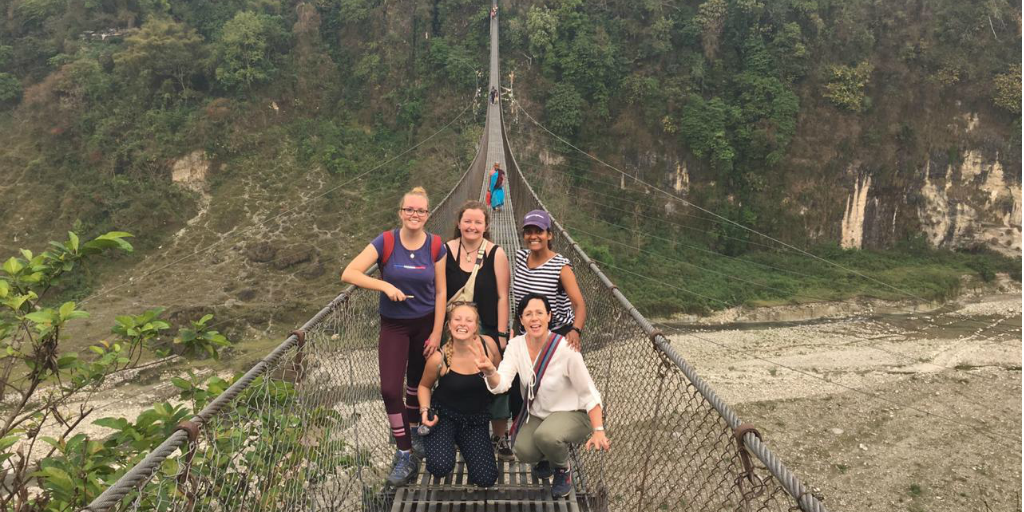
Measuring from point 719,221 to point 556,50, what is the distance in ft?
22.5

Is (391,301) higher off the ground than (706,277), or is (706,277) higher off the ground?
(391,301)

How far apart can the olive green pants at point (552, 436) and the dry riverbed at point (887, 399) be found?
20.2ft

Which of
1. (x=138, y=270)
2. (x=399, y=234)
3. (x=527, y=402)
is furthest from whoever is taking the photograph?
(x=138, y=270)

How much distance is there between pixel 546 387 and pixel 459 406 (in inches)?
11.3

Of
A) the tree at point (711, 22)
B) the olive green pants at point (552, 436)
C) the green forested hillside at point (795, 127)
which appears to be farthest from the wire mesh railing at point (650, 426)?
the tree at point (711, 22)

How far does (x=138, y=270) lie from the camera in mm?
12227

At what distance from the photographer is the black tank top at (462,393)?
1.56 m

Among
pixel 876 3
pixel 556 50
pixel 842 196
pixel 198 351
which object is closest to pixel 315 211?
pixel 556 50

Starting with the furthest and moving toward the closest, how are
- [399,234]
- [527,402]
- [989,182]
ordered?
[989,182], [399,234], [527,402]

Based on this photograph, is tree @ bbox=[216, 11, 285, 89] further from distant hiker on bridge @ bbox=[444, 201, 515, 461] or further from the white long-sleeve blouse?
the white long-sleeve blouse

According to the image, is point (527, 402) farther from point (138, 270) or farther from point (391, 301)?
point (138, 270)

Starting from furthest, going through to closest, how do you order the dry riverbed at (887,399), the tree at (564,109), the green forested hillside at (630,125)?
the tree at (564,109)
the green forested hillside at (630,125)
the dry riverbed at (887,399)

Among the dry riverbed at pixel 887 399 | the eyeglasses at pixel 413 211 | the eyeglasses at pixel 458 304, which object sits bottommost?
the dry riverbed at pixel 887 399

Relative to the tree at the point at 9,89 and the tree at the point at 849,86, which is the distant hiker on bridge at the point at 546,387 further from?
the tree at the point at 9,89
